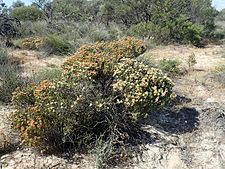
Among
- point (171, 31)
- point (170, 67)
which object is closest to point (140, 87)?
point (170, 67)

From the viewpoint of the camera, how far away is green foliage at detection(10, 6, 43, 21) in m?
21.0

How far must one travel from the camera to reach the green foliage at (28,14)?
68.9ft

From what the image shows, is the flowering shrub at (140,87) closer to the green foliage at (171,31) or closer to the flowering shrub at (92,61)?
the flowering shrub at (92,61)

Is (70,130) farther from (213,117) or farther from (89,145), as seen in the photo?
(213,117)

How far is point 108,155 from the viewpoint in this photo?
4.84m

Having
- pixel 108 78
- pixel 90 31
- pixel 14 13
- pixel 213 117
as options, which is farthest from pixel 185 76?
pixel 14 13

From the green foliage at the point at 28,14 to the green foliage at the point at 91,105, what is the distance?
15780 mm

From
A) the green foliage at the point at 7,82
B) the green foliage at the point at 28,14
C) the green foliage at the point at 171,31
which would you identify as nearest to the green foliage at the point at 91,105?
A: the green foliage at the point at 7,82

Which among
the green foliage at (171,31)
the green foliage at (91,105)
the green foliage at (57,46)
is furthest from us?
the green foliage at (171,31)

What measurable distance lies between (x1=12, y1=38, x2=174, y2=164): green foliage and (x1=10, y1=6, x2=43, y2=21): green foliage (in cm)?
1578

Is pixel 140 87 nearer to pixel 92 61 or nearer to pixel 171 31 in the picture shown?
pixel 92 61

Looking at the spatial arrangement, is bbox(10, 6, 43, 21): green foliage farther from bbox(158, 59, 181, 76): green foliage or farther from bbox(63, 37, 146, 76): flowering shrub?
bbox(63, 37, 146, 76): flowering shrub

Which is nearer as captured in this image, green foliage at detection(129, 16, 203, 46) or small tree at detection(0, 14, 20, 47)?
small tree at detection(0, 14, 20, 47)

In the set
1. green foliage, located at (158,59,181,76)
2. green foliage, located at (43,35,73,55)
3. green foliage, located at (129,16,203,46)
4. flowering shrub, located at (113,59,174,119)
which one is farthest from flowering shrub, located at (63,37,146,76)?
green foliage, located at (129,16,203,46)
